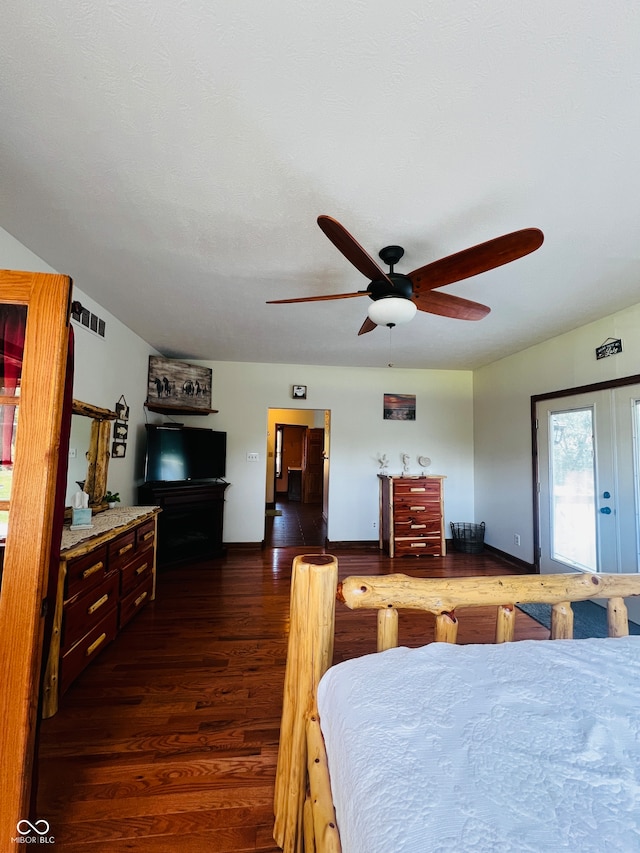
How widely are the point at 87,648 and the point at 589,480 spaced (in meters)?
4.13

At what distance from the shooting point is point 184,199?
165cm

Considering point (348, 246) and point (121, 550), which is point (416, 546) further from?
point (348, 246)

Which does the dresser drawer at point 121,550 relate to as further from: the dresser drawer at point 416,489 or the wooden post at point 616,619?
the dresser drawer at point 416,489

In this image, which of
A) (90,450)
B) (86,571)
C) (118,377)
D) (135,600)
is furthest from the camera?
(118,377)

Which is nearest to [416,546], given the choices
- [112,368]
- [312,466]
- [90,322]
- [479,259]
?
[479,259]

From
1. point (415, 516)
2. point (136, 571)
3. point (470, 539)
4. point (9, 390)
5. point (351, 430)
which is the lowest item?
point (470, 539)

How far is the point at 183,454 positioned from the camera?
13.8 ft

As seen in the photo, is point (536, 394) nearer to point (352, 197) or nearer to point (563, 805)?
point (352, 197)

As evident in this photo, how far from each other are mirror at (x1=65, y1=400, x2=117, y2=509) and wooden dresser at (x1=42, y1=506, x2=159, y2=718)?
248mm

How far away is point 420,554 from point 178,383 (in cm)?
378

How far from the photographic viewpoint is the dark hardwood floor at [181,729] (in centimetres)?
127

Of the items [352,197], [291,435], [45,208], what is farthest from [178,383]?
[291,435]

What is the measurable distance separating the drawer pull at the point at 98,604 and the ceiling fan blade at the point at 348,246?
7.83 feet

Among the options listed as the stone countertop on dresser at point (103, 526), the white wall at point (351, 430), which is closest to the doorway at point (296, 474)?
the white wall at point (351, 430)
